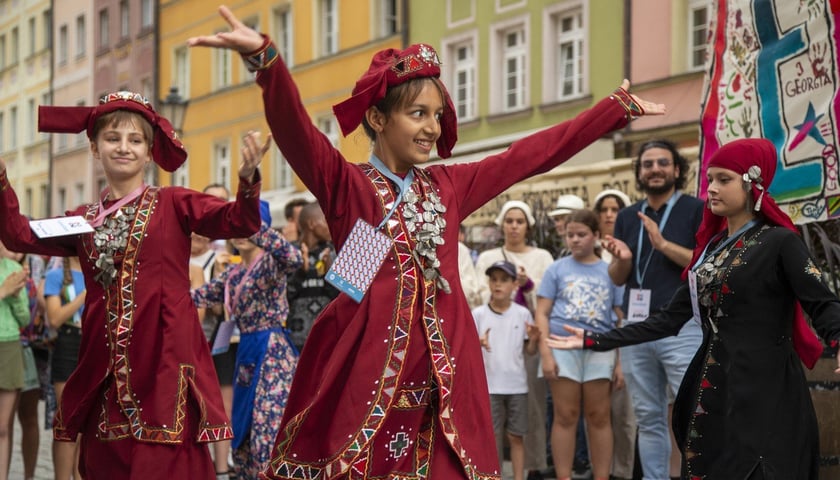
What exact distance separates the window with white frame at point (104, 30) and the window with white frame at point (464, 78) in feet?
69.3

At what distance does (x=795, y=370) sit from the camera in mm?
5312

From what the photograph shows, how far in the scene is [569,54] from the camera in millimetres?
23484

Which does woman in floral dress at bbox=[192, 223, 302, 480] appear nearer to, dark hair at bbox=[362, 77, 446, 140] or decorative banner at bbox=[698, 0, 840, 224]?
decorative banner at bbox=[698, 0, 840, 224]

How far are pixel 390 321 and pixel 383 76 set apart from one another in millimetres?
830

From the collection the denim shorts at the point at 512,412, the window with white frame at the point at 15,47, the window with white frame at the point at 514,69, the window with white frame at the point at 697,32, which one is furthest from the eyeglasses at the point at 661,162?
the window with white frame at the point at 15,47

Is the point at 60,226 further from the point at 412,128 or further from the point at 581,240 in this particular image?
the point at 581,240

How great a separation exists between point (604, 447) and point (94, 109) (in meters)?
4.49

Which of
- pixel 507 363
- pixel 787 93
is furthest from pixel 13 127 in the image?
pixel 787 93

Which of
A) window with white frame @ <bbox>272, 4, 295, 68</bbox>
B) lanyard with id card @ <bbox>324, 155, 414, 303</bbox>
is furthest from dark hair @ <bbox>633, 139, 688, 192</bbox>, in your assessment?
window with white frame @ <bbox>272, 4, 295, 68</bbox>

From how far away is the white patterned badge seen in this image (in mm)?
4285

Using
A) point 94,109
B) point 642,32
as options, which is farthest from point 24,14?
point 94,109

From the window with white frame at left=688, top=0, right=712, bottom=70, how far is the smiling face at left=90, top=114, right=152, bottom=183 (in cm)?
1590

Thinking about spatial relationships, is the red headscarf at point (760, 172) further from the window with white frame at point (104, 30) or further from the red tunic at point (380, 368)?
the window with white frame at point (104, 30)

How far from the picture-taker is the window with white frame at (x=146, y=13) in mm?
41312
